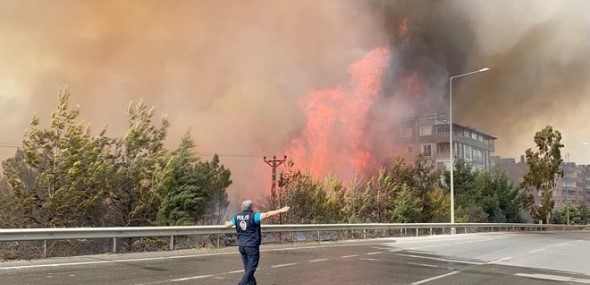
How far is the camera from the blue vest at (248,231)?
291 inches

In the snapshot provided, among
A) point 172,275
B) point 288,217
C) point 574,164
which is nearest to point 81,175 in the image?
point 288,217

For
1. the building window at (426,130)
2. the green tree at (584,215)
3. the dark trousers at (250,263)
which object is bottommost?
the green tree at (584,215)

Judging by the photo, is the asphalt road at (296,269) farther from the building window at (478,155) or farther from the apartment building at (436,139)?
the building window at (478,155)

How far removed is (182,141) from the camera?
88.0ft

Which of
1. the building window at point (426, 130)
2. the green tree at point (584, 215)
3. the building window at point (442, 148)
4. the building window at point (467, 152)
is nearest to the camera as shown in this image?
the building window at point (442, 148)

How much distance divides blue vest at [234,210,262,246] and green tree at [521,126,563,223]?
5989cm

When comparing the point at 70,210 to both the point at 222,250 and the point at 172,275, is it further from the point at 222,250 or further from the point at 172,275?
the point at 172,275

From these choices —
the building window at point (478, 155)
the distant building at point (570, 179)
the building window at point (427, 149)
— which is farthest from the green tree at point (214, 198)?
the distant building at point (570, 179)

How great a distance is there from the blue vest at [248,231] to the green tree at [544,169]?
5989 cm

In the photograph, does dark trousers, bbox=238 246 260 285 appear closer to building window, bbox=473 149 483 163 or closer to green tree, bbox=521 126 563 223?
green tree, bbox=521 126 563 223

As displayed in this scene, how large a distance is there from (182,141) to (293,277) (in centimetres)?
1844

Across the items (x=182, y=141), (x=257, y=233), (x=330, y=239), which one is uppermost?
(x=182, y=141)

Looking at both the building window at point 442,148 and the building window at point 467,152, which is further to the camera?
the building window at point 467,152

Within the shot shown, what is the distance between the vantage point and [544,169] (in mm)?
61156
